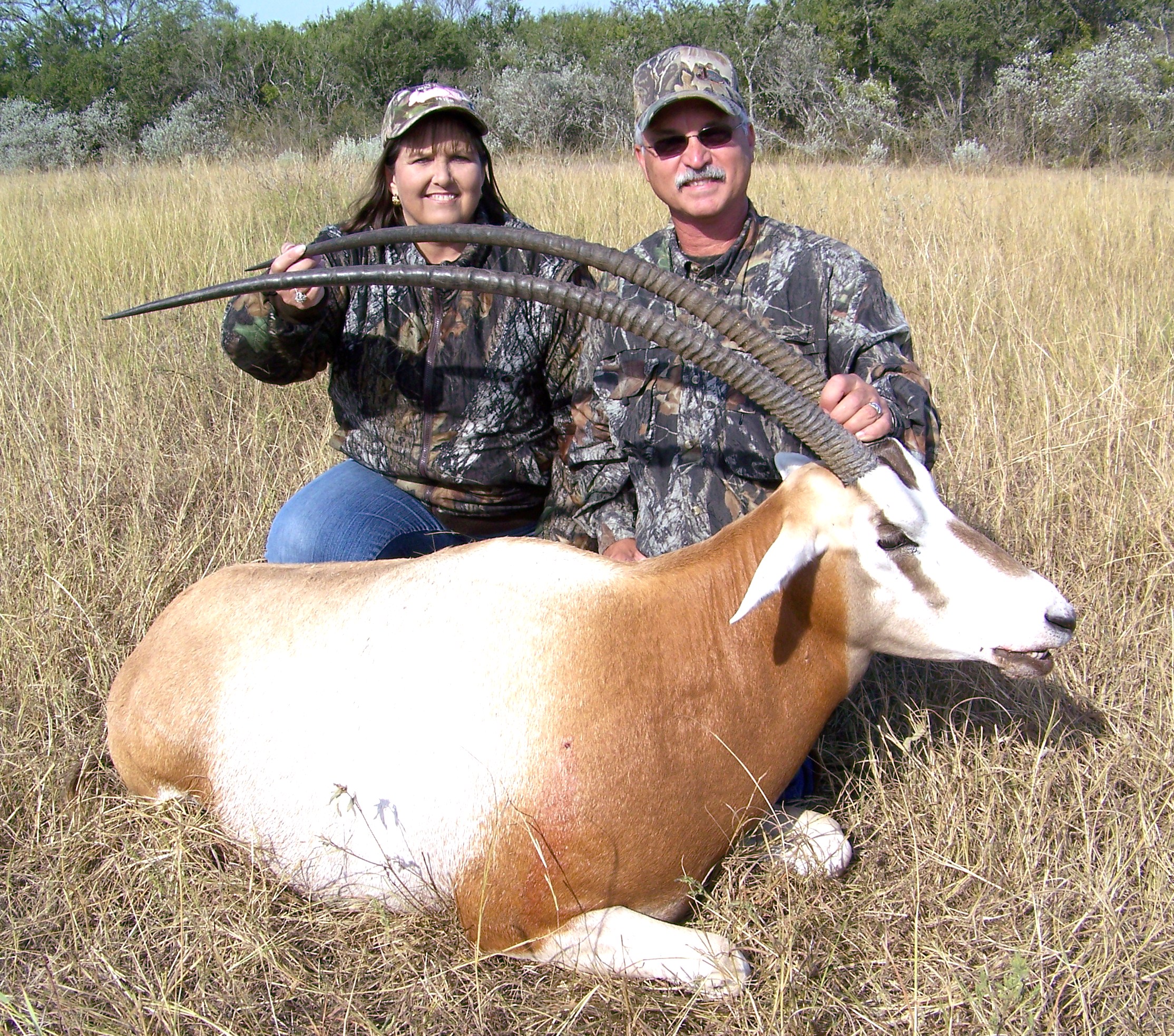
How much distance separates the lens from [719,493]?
11.2ft

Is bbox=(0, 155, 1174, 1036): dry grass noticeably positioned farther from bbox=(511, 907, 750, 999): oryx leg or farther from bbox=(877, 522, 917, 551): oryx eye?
bbox=(877, 522, 917, 551): oryx eye

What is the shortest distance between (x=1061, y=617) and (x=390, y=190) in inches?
120

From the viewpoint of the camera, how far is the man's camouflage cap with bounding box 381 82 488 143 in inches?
141

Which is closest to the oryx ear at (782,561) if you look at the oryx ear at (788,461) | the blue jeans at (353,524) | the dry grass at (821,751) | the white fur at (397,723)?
the oryx ear at (788,461)

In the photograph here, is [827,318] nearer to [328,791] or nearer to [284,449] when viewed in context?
[328,791]

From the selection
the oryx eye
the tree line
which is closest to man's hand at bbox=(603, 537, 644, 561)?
the oryx eye

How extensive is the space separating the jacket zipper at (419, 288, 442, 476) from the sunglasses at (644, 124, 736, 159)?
41.3 inches

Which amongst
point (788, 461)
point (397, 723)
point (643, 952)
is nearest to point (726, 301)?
point (788, 461)

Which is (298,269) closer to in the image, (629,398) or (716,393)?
(629,398)

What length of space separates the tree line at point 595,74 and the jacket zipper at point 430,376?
28.8 ft

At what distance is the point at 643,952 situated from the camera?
93.0 inches

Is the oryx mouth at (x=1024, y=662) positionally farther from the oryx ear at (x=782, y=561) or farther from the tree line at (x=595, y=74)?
the tree line at (x=595, y=74)

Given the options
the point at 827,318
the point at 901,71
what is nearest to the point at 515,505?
the point at 827,318

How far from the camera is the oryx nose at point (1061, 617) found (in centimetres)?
235
